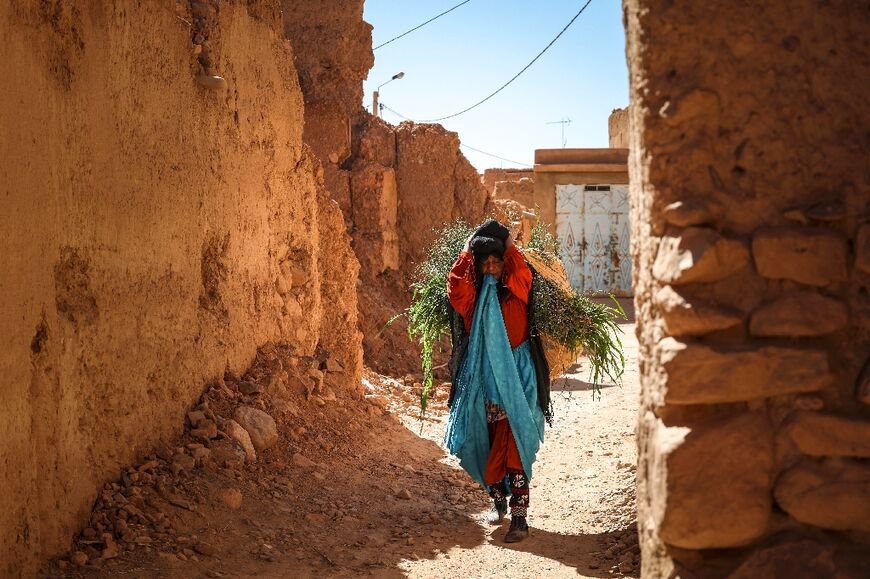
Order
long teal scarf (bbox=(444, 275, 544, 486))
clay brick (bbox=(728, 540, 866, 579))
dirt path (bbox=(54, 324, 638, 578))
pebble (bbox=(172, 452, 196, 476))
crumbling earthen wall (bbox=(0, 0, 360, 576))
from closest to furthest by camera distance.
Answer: clay brick (bbox=(728, 540, 866, 579)) → crumbling earthen wall (bbox=(0, 0, 360, 576)) → dirt path (bbox=(54, 324, 638, 578)) → pebble (bbox=(172, 452, 196, 476)) → long teal scarf (bbox=(444, 275, 544, 486))

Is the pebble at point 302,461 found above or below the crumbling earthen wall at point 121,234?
below

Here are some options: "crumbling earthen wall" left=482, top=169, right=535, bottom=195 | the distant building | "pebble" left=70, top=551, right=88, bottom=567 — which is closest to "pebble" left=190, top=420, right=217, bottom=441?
"pebble" left=70, top=551, right=88, bottom=567

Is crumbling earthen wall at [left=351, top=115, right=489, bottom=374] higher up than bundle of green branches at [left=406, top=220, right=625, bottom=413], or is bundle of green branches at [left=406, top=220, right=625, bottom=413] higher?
crumbling earthen wall at [left=351, top=115, right=489, bottom=374]

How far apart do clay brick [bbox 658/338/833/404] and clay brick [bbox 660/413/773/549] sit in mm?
75

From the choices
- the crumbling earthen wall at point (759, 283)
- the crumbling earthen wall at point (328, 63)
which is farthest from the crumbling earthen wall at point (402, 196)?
the crumbling earthen wall at point (759, 283)

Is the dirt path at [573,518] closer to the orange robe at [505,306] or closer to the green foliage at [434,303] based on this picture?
the orange robe at [505,306]

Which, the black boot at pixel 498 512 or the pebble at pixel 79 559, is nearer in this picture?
the pebble at pixel 79 559

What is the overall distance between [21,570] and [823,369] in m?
2.89

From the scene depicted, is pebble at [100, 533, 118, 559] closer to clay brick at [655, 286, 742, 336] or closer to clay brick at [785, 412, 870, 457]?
clay brick at [655, 286, 742, 336]

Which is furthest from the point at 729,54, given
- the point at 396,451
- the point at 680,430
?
the point at 396,451

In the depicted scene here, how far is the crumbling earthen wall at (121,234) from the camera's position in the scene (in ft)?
11.1

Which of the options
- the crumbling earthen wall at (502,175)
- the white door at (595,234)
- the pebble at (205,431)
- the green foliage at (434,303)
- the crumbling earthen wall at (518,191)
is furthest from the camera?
the crumbling earthen wall at (502,175)

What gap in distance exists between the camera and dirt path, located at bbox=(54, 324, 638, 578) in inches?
158

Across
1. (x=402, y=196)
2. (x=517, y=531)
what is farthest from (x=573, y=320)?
(x=402, y=196)
